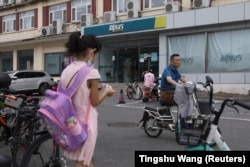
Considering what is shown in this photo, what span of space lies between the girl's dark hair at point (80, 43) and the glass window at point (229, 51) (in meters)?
17.0

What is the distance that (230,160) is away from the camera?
11.0 feet

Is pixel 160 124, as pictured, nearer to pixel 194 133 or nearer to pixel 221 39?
pixel 194 133

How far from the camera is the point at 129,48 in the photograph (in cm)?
2577

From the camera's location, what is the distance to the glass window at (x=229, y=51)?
19672 millimetres

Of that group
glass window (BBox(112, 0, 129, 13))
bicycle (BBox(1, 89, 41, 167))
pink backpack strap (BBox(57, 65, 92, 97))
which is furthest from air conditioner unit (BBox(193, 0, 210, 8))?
pink backpack strap (BBox(57, 65, 92, 97))

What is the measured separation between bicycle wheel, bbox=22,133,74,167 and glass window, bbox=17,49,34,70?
30.5m

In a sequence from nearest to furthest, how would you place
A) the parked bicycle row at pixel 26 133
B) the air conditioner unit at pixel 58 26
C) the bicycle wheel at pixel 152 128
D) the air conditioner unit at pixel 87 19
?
the parked bicycle row at pixel 26 133
the bicycle wheel at pixel 152 128
the air conditioner unit at pixel 87 19
the air conditioner unit at pixel 58 26

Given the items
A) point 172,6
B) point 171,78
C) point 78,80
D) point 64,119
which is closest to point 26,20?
point 172,6

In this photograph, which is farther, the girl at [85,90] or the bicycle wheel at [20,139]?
the bicycle wheel at [20,139]

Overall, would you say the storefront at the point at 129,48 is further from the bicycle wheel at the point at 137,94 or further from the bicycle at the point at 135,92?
the bicycle wheel at the point at 137,94

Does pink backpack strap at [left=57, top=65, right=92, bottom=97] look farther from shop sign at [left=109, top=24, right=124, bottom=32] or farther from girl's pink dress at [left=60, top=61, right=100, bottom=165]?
shop sign at [left=109, top=24, right=124, bottom=32]

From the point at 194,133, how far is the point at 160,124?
267 centimetres

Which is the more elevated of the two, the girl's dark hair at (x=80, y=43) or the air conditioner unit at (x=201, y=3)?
the air conditioner unit at (x=201, y=3)

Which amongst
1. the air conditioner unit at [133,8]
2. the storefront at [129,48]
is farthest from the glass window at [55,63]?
the air conditioner unit at [133,8]
